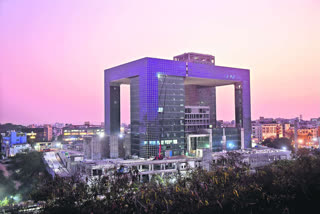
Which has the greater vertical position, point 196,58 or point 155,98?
point 196,58

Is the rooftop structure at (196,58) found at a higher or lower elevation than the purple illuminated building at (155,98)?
higher

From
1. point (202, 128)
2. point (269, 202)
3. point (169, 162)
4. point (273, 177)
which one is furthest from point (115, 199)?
point (202, 128)

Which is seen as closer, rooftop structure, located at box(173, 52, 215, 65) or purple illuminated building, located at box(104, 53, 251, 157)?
purple illuminated building, located at box(104, 53, 251, 157)

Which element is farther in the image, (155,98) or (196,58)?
(196,58)

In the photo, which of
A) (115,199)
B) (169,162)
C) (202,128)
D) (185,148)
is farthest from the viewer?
(202,128)

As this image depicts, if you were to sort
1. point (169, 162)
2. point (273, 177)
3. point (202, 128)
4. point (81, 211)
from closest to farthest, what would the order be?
1. point (81, 211)
2. point (273, 177)
3. point (169, 162)
4. point (202, 128)

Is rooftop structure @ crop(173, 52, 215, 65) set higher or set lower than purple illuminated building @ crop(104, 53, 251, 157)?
higher

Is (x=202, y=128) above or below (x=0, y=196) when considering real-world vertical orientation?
above

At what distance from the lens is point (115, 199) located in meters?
44.2

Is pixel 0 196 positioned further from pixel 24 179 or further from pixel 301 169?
pixel 301 169

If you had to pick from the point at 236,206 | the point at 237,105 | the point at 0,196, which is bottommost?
the point at 0,196

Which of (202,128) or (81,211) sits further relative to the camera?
(202,128)

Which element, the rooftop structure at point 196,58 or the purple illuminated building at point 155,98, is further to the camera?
the rooftop structure at point 196,58

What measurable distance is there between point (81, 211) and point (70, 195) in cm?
551
